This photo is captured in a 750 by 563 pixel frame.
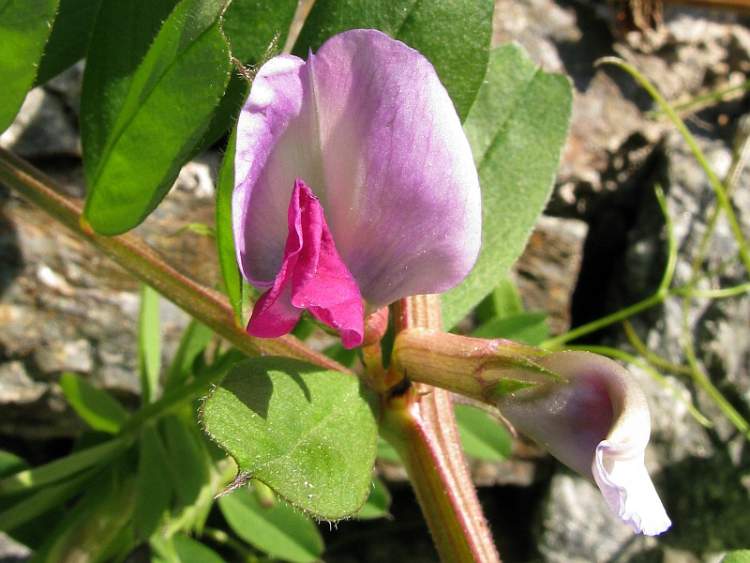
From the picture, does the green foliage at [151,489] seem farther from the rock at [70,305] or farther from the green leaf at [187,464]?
the rock at [70,305]

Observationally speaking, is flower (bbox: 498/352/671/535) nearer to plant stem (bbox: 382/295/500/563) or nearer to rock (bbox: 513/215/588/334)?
plant stem (bbox: 382/295/500/563)

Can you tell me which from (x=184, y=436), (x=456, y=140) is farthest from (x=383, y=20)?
(x=184, y=436)

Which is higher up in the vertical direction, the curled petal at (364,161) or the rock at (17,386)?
the curled petal at (364,161)

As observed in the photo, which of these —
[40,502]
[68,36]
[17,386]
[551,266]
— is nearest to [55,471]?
[40,502]

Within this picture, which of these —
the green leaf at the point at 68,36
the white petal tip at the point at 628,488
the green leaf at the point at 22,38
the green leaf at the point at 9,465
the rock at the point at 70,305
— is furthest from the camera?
the rock at the point at 70,305

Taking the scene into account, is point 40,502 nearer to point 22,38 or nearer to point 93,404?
point 93,404

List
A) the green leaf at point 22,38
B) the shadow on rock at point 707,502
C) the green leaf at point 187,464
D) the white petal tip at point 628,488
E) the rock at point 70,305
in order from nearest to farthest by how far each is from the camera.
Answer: the white petal tip at point 628,488 → the green leaf at point 22,38 → the green leaf at point 187,464 → the rock at point 70,305 → the shadow on rock at point 707,502

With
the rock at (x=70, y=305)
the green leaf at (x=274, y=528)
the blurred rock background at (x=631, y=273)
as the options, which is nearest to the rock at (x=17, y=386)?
the rock at (x=70, y=305)

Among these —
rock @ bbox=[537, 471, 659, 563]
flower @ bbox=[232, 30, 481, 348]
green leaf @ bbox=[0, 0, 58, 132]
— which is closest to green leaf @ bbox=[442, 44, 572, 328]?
flower @ bbox=[232, 30, 481, 348]
